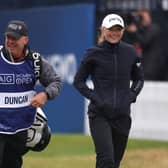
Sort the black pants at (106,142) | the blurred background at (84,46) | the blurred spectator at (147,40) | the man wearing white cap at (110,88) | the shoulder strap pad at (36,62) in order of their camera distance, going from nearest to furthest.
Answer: the shoulder strap pad at (36,62)
the black pants at (106,142)
the man wearing white cap at (110,88)
the blurred background at (84,46)
the blurred spectator at (147,40)

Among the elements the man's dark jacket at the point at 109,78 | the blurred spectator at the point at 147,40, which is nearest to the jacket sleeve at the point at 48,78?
the man's dark jacket at the point at 109,78

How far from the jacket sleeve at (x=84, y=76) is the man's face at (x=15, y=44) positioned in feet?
3.74

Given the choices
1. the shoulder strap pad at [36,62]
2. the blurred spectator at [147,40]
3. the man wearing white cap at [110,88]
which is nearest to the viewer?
the shoulder strap pad at [36,62]

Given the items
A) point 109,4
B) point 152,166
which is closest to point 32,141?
point 152,166

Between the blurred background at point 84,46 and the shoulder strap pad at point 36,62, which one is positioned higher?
the shoulder strap pad at point 36,62

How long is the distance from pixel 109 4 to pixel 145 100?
12.2ft

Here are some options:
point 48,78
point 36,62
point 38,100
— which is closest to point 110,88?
point 48,78

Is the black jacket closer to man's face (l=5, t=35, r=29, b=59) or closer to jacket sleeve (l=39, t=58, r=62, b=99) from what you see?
jacket sleeve (l=39, t=58, r=62, b=99)

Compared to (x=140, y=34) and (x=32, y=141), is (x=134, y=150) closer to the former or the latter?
(x=140, y=34)

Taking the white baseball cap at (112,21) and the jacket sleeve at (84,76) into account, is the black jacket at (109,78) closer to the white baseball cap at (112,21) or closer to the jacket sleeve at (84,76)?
the jacket sleeve at (84,76)

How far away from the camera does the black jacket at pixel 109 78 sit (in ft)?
32.3

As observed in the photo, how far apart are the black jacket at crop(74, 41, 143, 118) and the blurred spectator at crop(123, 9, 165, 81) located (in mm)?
8991

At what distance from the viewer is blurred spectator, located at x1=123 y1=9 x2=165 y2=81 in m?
19.2

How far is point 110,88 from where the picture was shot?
9.87 metres
